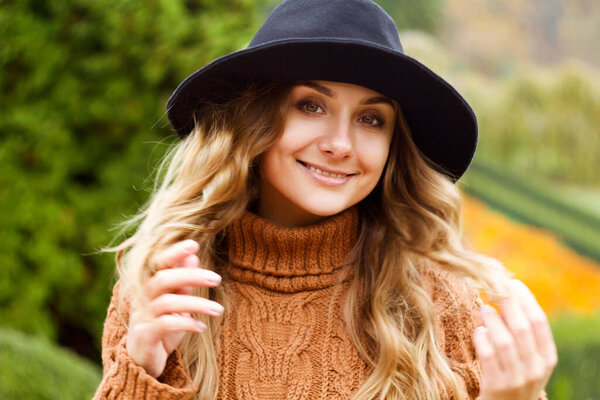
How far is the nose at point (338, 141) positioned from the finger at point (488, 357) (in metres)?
0.66

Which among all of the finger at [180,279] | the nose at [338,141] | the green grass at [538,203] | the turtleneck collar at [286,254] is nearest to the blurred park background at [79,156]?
the turtleneck collar at [286,254]

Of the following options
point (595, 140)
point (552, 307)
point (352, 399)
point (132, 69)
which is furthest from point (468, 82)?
point (352, 399)

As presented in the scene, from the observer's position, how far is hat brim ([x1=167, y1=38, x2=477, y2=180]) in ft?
6.20

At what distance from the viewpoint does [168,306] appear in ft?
5.57

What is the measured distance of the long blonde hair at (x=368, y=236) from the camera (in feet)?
6.65

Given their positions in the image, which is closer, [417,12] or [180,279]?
[180,279]

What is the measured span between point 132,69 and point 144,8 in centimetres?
40

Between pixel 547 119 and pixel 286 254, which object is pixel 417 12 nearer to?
pixel 547 119

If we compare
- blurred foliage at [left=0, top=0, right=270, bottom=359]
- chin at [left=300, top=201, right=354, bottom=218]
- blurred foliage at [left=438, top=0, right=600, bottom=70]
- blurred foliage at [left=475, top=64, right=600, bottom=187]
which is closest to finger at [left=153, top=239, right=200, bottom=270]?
chin at [left=300, top=201, right=354, bottom=218]

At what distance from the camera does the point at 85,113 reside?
4.19m

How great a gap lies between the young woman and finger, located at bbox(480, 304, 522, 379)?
0.25 m

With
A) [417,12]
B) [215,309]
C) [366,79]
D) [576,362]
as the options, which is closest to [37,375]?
[215,309]

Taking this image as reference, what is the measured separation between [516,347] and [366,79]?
86 cm

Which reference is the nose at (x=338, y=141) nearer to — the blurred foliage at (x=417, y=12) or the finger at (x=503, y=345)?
the finger at (x=503, y=345)
